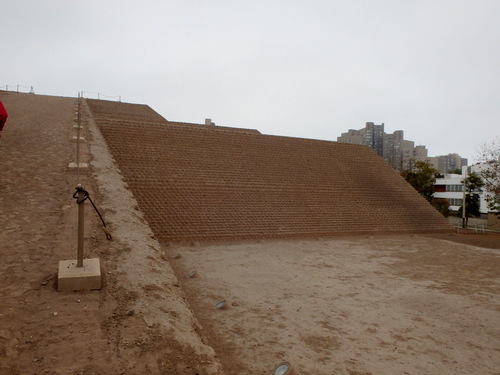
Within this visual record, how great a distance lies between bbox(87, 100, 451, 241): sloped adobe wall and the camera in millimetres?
12570

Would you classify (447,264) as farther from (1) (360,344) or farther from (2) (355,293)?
(1) (360,344)

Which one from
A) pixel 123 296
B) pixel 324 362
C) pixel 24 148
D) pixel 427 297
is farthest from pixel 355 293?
pixel 24 148

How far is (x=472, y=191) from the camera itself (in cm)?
3847

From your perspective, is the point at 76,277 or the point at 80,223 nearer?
the point at 76,277

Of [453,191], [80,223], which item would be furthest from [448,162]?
[80,223]

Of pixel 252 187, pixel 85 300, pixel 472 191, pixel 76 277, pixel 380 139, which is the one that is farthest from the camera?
pixel 380 139

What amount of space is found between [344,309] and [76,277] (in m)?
4.38

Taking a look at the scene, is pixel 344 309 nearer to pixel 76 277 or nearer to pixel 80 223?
pixel 76 277

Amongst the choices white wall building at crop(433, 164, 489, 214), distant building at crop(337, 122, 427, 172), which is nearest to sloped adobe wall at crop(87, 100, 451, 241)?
white wall building at crop(433, 164, 489, 214)

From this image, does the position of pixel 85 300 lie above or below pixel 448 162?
below

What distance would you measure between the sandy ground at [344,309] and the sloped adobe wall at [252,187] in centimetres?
182

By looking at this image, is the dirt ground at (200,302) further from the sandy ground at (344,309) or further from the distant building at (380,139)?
the distant building at (380,139)

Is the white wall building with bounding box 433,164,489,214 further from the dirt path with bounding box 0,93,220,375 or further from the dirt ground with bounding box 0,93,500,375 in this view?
the dirt path with bounding box 0,93,220,375

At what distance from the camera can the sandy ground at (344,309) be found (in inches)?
185
